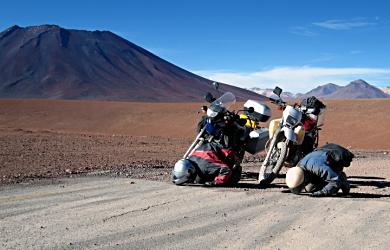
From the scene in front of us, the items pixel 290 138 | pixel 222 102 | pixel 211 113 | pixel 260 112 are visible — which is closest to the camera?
pixel 290 138

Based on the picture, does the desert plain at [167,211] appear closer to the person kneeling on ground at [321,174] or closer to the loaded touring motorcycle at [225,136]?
the person kneeling on ground at [321,174]

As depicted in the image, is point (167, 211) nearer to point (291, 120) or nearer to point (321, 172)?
point (321, 172)

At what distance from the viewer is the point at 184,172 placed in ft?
29.0

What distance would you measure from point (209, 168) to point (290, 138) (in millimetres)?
1325

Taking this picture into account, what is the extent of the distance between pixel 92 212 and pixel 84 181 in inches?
117

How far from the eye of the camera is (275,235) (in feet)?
18.5

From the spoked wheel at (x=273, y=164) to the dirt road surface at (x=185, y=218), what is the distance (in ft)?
0.71

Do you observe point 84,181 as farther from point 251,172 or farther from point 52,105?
point 52,105

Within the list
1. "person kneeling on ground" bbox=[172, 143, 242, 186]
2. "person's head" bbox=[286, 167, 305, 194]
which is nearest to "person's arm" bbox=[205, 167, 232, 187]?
"person kneeling on ground" bbox=[172, 143, 242, 186]

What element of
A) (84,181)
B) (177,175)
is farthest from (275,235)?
(84,181)

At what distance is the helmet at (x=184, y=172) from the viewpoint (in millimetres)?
8844

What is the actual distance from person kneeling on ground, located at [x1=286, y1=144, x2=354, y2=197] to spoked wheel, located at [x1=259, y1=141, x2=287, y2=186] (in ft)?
2.23

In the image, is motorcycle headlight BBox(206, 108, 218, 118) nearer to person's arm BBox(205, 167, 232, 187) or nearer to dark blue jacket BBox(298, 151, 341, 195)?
person's arm BBox(205, 167, 232, 187)

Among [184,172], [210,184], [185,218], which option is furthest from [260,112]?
[185,218]
